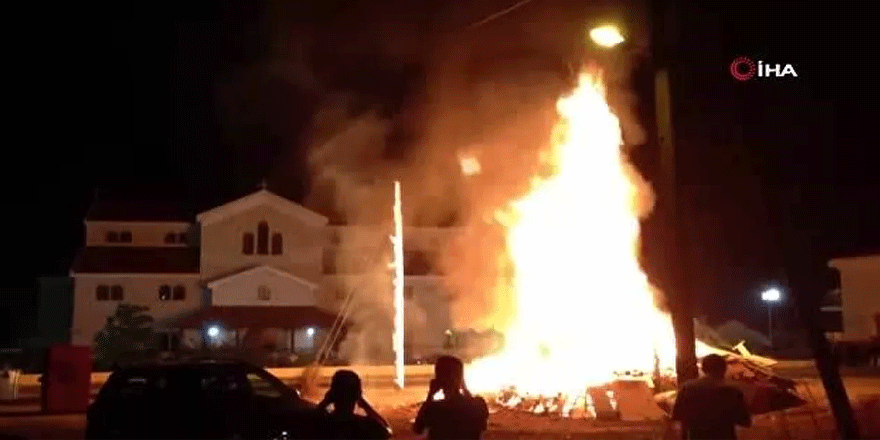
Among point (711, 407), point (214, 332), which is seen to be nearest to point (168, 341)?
point (214, 332)

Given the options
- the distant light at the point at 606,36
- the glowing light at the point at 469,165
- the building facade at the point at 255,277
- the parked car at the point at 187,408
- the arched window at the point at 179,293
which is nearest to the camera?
the parked car at the point at 187,408

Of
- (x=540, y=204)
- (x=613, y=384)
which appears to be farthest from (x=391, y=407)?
(x=540, y=204)

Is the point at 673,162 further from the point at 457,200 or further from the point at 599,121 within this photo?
the point at 457,200

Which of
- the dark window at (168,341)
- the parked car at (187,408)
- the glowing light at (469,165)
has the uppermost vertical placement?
the glowing light at (469,165)

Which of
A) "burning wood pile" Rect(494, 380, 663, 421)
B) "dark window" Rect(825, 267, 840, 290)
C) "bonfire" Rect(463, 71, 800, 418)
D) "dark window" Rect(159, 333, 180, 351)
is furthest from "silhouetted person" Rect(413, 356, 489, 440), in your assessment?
"dark window" Rect(825, 267, 840, 290)

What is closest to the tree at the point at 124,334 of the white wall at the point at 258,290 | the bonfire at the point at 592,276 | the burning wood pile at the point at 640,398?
the white wall at the point at 258,290

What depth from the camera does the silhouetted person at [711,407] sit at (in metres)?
7.94

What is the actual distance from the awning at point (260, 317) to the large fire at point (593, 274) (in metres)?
22.1

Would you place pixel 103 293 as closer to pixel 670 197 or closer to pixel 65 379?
pixel 65 379

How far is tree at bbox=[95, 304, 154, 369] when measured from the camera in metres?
42.1

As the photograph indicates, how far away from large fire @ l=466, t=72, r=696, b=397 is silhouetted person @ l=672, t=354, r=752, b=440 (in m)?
14.0

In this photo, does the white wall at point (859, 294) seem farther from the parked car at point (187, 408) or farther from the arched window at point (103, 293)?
the parked car at point (187, 408)

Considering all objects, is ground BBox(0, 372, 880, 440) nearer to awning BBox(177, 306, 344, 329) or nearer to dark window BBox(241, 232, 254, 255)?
awning BBox(177, 306, 344, 329)

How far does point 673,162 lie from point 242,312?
34.4 m
